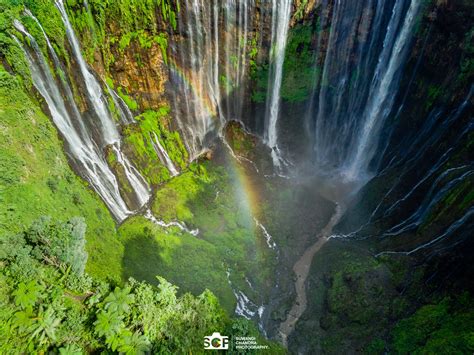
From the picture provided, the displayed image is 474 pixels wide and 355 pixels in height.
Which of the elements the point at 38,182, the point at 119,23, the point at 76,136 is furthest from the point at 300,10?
the point at 38,182

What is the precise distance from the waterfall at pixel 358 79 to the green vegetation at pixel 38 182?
17691mm

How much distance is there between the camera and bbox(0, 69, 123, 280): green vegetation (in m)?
13.0

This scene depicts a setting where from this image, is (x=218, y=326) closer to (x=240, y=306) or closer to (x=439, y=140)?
(x=240, y=306)

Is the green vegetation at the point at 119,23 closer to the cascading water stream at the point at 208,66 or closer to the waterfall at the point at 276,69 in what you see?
the cascading water stream at the point at 208,66

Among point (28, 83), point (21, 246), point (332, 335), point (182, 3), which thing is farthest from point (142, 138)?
point (332, 335)

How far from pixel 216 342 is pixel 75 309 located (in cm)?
494

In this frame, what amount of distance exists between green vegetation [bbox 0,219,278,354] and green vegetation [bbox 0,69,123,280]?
1.69 metres

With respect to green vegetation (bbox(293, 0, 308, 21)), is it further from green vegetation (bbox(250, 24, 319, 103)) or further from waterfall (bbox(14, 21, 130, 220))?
waterfall (bbox(14, 21, 130, 220))

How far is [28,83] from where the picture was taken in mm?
15695

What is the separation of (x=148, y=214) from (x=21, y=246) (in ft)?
31.3

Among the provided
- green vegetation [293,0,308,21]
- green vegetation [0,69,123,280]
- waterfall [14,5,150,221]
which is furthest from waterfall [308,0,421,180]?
green vegetation [0,69,123,280]

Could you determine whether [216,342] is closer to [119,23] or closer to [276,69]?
[119,23]

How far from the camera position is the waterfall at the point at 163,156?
71.7ft

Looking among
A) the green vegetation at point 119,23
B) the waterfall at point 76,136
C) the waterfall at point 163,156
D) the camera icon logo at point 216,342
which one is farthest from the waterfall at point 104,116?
the camera icon logo at point 216,342
